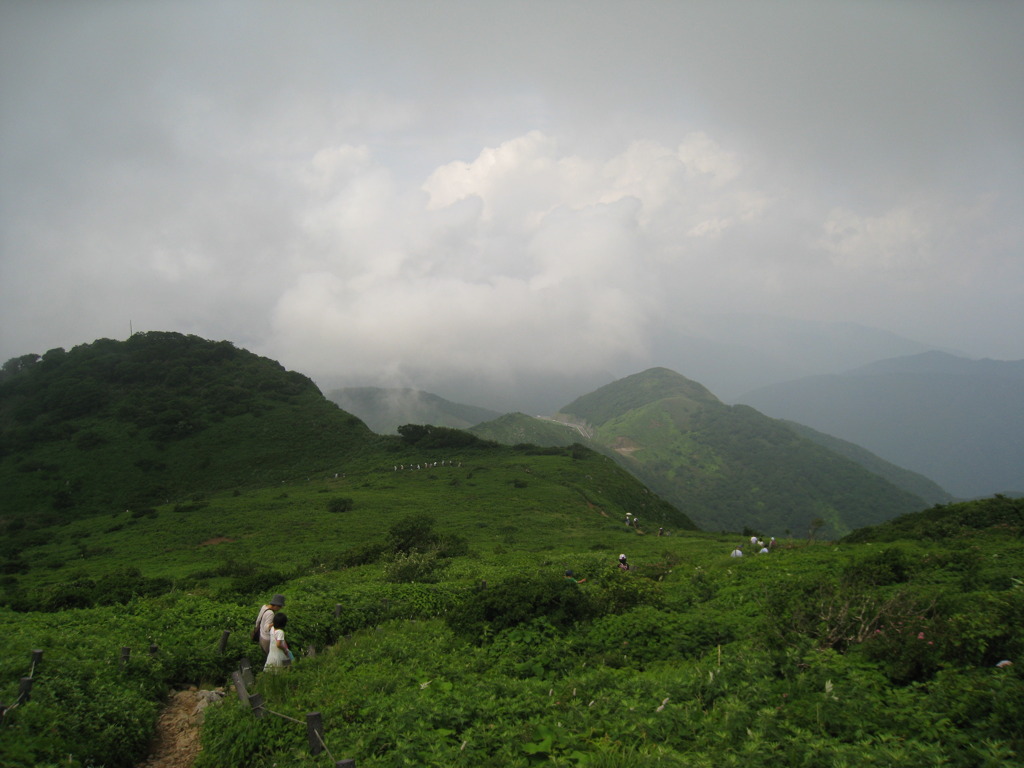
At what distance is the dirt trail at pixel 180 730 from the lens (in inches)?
333

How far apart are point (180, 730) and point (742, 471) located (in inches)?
6251

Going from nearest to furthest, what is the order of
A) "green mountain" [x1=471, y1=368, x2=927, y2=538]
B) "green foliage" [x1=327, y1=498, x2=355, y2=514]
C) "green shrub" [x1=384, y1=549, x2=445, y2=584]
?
1. "green shrub" [x1=384, y1=549, x2=445, y2=584]
2. "green foliage" [x1=327, y1=498, x2=355, y2=514]
3. "green mountain" [x1=471, y1=368, x2=927, y2=538]

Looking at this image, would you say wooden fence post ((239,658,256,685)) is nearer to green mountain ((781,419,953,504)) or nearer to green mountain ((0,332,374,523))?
green mountain ((0,332,374,523))

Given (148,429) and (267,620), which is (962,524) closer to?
(267,620)

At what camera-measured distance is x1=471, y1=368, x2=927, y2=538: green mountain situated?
120625 mm

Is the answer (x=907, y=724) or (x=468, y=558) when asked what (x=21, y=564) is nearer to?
(x=468, y=558)

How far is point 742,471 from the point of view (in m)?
148

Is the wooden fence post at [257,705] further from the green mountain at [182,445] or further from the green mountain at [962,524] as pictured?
the green mountain at [182,445]

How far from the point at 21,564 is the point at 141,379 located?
2639 inches

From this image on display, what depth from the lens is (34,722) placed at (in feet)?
24.3

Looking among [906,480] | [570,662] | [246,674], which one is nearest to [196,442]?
[246,674]

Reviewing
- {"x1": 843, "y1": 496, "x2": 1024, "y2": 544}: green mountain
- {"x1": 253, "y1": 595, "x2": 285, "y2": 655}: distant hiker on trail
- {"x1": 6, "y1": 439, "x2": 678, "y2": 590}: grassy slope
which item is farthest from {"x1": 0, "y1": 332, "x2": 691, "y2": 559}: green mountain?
{"x1": 253, "y1": 595, "x2": 285, "y2": 655}: distant hiker on trail

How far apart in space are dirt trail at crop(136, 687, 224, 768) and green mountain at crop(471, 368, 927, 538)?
118496mm

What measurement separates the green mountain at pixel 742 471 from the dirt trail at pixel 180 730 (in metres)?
118
